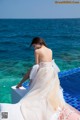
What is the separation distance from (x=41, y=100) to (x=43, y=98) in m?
0.04

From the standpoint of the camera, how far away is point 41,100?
4.00 meters

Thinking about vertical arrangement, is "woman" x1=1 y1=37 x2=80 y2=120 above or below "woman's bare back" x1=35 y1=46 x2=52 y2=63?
below

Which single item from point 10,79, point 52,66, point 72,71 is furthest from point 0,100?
point 52,66

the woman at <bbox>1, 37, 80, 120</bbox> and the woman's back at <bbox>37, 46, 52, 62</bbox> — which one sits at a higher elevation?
Answer: the woman's back at <bbox>37, 46, 52, 62</bbox>

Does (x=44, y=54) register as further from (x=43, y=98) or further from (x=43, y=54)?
(x=43, y=98)

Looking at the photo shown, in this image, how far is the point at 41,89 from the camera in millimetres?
4070

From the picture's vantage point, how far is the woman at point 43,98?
3838mm

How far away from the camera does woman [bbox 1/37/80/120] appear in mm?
3838

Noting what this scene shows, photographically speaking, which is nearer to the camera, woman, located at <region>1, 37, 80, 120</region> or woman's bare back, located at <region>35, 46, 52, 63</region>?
woman, located at <region>1, 37, 80, 120</region>

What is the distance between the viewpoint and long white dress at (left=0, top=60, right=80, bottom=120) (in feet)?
12.4

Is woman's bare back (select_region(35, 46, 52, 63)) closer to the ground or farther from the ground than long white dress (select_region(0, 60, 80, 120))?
farther from the ground

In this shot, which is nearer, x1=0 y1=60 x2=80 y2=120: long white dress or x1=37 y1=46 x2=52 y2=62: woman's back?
x1=0 y1=60 x2=80 y2=120: long white dress

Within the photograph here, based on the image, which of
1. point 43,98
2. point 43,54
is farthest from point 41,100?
point 43,54

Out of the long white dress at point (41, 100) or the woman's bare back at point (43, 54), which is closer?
the long white dress at point (41, 100)
